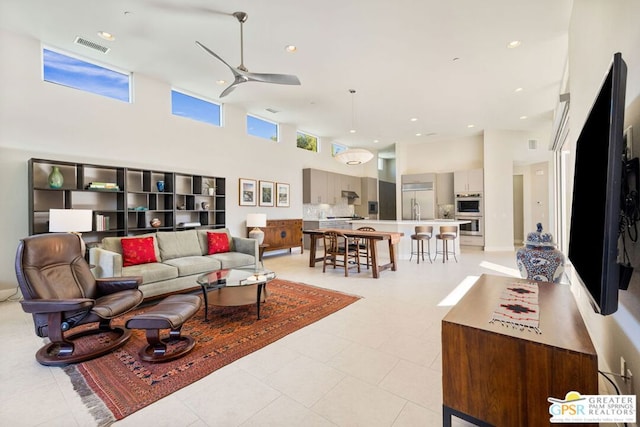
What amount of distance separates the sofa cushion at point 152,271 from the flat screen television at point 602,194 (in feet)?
13.7

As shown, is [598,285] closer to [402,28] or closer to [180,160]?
[402,28]

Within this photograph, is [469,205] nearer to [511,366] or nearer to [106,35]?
[511,366]

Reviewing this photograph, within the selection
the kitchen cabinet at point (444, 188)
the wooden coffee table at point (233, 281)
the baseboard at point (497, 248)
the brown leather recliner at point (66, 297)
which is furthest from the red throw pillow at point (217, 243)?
the baseboard at point (497, 248)

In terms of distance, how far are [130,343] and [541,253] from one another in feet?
12.6

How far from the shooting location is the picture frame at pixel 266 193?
7.50 meters

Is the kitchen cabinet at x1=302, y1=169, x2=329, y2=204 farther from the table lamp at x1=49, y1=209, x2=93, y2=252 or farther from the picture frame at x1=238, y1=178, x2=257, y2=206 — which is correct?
the table lamp at x1=49, y1=209, x2=93, y2=252

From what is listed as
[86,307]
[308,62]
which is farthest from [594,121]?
[308,62]

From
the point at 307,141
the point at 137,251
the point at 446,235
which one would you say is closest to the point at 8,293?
the point at 137,251

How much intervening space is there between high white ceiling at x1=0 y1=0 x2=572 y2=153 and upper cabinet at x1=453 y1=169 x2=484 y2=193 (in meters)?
2.45

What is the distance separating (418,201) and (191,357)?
8662 millimetres

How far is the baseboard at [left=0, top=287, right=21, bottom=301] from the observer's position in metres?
3.95

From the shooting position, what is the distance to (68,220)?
346 centimetres

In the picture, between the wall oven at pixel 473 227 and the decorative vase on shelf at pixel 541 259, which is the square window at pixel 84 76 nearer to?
the decorative vase on shelf at pixel 541 259

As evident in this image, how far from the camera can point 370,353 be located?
8.13 feet
